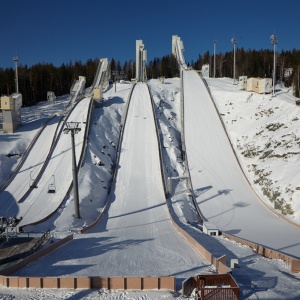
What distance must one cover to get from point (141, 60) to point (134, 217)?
3284 centimetres

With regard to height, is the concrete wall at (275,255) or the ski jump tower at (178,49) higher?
the ski jump tower at (178,49)

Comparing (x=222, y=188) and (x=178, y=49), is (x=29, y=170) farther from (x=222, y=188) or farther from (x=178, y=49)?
(x=178, y=49)

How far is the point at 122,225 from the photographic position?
15.3 m

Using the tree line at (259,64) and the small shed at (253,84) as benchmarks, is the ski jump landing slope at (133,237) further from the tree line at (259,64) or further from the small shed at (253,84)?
the tree line at (259,64)

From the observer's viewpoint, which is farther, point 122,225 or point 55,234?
point 122,225

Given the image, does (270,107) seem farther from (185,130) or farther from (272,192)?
(272,192)

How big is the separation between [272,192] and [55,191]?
11.5 meters

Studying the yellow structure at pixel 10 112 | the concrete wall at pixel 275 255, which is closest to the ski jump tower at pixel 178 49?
the yellow structure at pixel 10 112

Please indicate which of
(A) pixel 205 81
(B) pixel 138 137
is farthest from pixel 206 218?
(A) pixel 205 81

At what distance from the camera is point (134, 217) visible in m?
16.4

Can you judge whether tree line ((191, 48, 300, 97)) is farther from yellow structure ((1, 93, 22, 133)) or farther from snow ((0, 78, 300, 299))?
yellow structure ((1, 93, 22, 133))

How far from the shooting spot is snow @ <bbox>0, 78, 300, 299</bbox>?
6594mm

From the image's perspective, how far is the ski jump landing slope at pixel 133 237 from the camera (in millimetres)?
8266

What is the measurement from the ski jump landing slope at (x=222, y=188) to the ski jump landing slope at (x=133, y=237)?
2.52 meters
